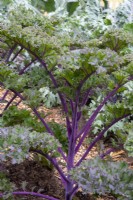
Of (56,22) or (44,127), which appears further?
(56,22)

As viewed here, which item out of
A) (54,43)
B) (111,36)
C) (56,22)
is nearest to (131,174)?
(54,43)

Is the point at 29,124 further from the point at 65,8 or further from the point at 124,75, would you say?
the point at 65,8

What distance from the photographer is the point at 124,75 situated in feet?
5.27

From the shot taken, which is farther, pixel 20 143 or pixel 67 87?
pixel 67 87

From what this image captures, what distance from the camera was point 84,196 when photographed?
206cm

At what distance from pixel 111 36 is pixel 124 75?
1.28 ft

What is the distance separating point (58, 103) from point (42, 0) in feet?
7.30

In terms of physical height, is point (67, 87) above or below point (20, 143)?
above

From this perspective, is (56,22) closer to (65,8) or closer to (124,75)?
(124,75)

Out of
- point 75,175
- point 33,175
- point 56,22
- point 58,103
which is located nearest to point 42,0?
point 58,103

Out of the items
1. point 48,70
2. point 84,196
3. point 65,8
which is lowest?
point 84,196

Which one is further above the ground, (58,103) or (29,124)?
(58,103)

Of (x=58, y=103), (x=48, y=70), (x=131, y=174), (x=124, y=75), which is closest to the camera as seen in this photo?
(x=131, y=174)

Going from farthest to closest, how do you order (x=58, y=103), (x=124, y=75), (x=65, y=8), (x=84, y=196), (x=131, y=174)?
(x=65, y=8), (x=58, y=103), (x=84, y=196), (x=124, y=75), (x=131, y=174)
